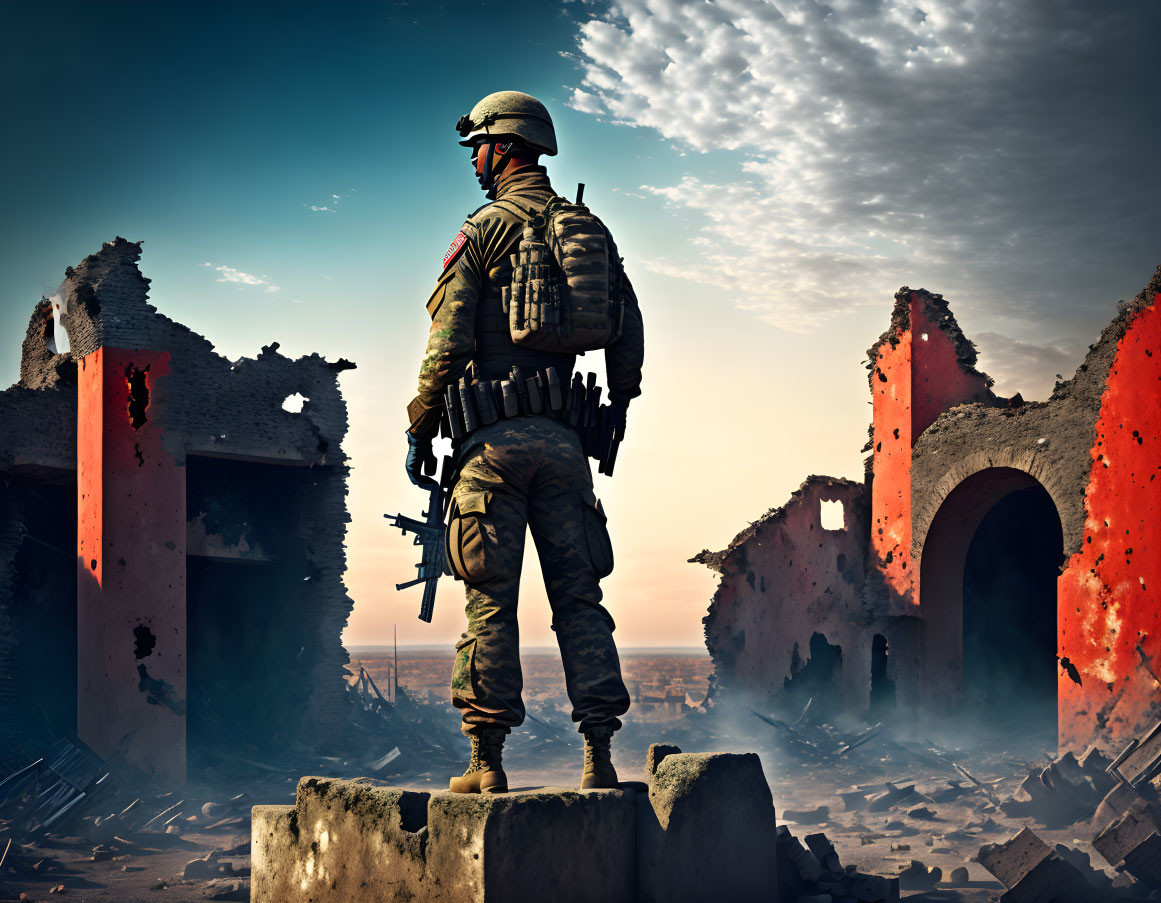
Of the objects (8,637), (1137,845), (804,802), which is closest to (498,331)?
(1137,845)

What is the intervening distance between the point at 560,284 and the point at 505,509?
83 centimetres

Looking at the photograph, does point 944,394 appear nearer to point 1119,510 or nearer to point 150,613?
point 1119,510

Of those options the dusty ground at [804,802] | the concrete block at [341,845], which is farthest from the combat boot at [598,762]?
the dusty ground at [804,802]

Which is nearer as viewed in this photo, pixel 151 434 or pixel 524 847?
pixel 524 847

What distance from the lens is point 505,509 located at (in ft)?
13.7

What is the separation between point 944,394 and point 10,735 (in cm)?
1154

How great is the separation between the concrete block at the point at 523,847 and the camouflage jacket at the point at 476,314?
4.76ft

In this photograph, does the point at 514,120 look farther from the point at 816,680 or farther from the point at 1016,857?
the point at 816,680

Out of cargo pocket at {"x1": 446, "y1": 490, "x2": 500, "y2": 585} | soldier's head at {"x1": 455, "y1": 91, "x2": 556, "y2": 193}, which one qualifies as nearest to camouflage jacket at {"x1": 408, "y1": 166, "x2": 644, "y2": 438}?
soldier's head at {"x1": 455, "y1": 91, "x2": 556, "y2": 193}

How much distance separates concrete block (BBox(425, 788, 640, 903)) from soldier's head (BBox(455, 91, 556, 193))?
7.67 feet

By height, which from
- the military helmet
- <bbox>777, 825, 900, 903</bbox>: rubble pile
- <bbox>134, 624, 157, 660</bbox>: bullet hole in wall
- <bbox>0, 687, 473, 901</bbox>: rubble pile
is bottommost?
<bbox>0, 687, 473, 901</bbox>: rubble pile

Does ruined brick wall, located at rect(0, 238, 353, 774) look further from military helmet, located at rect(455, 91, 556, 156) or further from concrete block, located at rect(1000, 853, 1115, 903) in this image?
concrete block, located at rect(1000, 853, 1115, 903)

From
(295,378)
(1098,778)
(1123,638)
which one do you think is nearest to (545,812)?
(1098,778)

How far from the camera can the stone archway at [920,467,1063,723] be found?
47.4 ft
